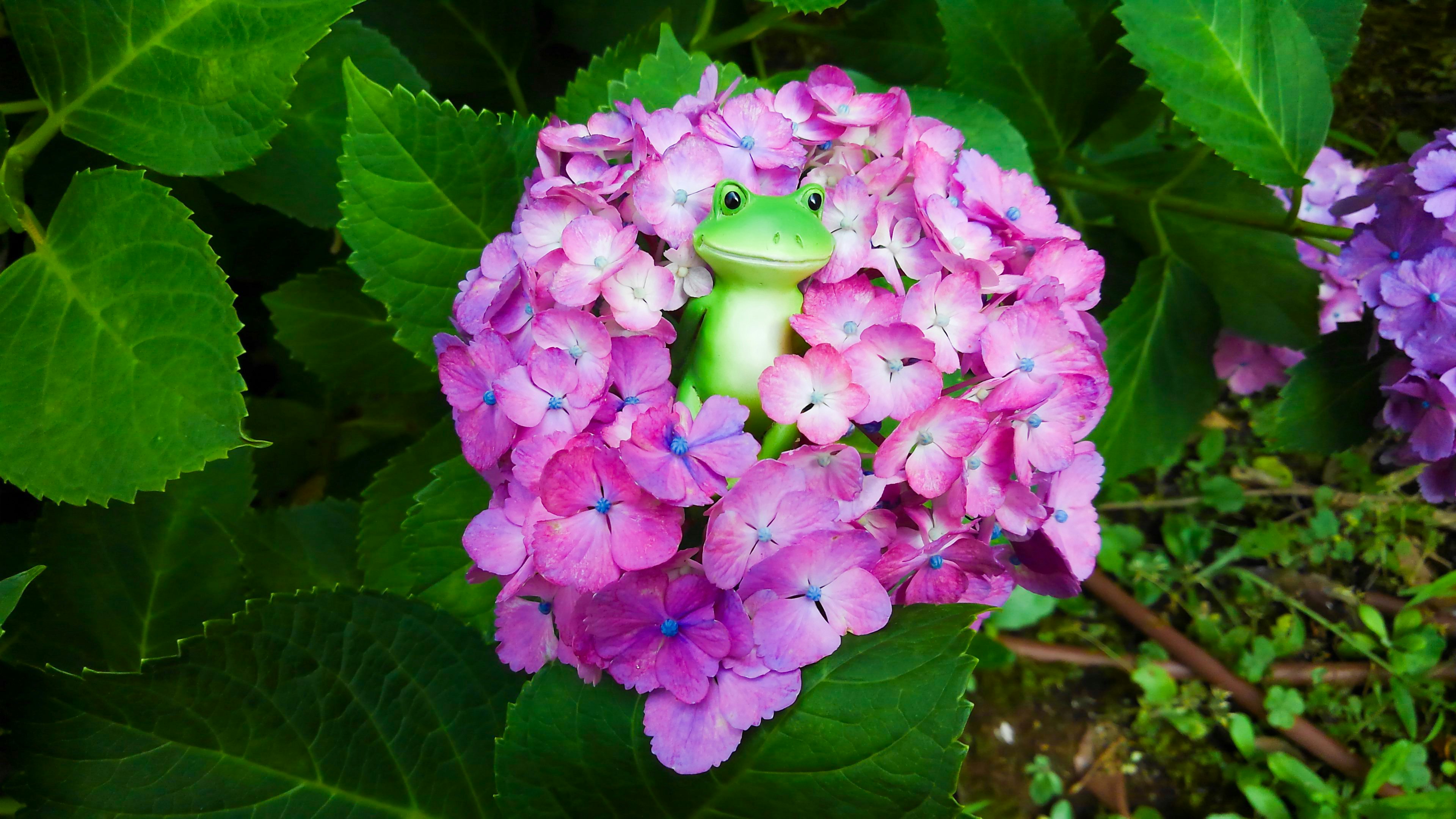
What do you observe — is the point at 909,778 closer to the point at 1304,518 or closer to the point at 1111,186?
the point at 1111,186

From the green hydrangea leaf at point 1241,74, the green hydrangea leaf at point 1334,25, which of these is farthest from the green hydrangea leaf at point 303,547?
the green hydrangea leaf at point 1334,25

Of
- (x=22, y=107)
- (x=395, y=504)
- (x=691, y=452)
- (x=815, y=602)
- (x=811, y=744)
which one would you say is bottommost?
(x=395, y=504)

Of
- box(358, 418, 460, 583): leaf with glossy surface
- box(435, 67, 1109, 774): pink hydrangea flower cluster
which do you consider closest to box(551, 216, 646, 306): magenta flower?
box(435, 67, 1109, 774): pink hydrangea flower cluster

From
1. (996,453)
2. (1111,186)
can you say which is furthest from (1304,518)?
(996,453)

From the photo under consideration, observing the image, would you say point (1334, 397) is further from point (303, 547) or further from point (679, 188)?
point (303, 547)

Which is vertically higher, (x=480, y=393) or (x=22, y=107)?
(x=22, y=107)

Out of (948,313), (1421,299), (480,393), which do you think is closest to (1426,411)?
(1421,299)

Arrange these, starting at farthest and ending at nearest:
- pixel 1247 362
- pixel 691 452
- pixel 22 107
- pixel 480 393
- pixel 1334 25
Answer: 1. pixel 1247 362
2. pixel 1334 25
3. pixel 22 107
4. pixel 480 393
5. pixel 691 452
